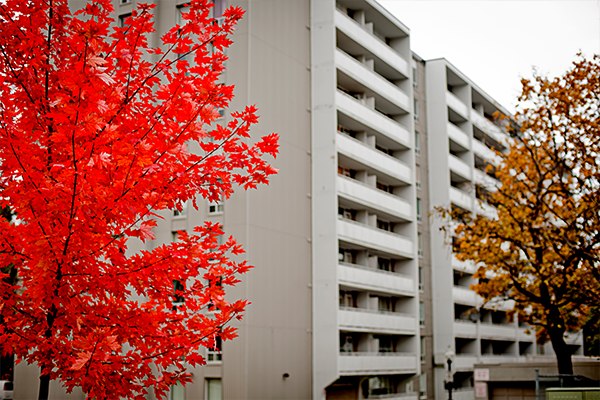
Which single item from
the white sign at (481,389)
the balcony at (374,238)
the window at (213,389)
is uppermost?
the balcony at (374,238)

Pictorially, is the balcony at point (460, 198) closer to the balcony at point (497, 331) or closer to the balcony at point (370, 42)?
the balcony at point (497, 331)

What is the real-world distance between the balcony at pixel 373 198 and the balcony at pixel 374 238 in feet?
4.75

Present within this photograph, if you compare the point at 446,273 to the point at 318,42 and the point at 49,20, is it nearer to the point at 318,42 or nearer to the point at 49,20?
the point at 318,42

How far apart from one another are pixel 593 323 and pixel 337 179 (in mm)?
15963

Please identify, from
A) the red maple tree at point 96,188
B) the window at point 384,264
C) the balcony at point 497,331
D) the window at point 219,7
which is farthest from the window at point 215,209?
the balcony at point 497,331

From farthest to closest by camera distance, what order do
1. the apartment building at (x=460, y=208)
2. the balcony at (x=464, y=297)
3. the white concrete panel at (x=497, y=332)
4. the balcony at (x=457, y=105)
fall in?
1. the white concrete panel at (x=497, y=332)
2. the balcony at (x=457, y=105)
3. the balcony at (x=464, y=297)
4. the apartment building at (x=460, y=208)

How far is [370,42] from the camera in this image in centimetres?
4166

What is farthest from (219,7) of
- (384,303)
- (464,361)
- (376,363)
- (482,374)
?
(464,361)

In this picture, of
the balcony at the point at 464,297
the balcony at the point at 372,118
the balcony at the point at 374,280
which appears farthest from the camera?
the balcony at the point at 464,297

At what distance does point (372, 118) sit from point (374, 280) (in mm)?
10217

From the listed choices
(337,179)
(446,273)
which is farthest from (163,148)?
(446,273)

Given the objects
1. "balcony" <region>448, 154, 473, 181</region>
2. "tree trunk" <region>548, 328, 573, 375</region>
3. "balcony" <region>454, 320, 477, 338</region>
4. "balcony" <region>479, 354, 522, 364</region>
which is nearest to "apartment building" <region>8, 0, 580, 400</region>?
"balcony" <region>454, 320, 477, 338</region>

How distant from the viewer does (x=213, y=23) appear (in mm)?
8094

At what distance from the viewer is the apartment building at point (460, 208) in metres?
48.1
